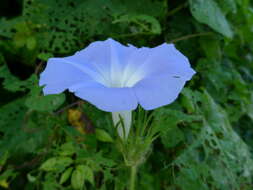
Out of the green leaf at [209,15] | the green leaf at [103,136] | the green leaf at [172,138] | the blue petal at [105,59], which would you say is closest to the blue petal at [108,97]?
the blue petal at [105,59]

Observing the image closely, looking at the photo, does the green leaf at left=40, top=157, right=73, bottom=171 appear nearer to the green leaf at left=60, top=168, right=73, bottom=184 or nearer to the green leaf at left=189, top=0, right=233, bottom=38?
the green leaf at left=60, top=168, right=73, bottom=184

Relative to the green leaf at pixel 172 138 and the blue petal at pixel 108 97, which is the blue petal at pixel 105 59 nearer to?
the blue petal at pixel 108 97

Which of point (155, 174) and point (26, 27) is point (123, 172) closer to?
point (155, 174)

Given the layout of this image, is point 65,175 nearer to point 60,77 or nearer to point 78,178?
point 78,178

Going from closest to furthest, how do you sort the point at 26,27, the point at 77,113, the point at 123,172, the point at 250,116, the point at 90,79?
the point at 90,79 < the point at 123,172 < the point at 77,113 < the point at 26,27 < the point at 250,116

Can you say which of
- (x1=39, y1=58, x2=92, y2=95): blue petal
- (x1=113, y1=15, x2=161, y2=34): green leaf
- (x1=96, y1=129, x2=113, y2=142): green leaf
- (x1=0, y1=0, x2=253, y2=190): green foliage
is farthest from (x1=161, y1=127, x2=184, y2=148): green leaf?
(x1=39, y1=58, x2=92, y2=95): blue petal

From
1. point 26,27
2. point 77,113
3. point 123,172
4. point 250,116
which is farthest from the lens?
point 250,116

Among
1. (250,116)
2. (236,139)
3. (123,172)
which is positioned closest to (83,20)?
(123,172)
